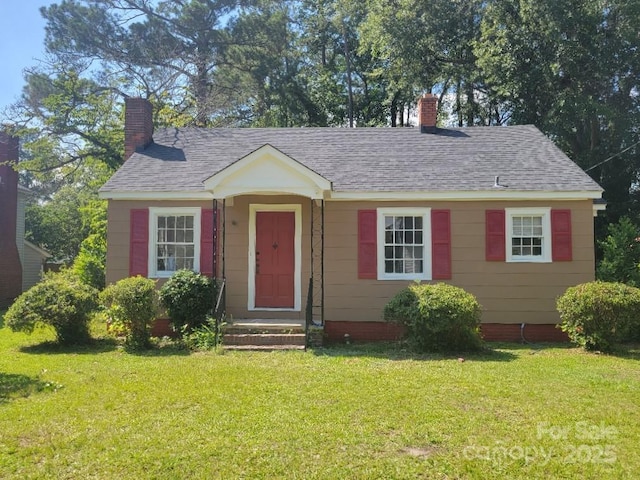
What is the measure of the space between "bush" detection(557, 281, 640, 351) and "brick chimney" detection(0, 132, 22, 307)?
1914 cm

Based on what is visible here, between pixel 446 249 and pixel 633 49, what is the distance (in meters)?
11.5

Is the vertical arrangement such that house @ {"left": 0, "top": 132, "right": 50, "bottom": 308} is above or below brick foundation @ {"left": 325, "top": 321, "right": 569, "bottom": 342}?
above

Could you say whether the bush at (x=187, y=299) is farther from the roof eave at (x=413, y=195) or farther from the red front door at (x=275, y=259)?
the roof eave at (x=413, y=195)

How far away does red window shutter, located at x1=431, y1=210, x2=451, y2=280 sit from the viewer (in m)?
10.3

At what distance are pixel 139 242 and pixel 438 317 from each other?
20.6ft

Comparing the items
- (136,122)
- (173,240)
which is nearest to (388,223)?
(173,240)

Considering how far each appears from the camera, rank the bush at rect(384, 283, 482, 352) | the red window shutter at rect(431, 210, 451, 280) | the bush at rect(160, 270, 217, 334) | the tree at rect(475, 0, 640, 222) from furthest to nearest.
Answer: the tree at rect(475, 0, 640, 222), the red window shutter at rect(431, 210, 451, 280), the bush at rect(160, 270, 217, 334), the bush at rect(384, 283, 482, 352)

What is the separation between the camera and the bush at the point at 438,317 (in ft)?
27.3

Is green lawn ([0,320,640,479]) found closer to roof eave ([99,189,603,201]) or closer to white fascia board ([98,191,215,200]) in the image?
roof eave ([99,189,603,201])

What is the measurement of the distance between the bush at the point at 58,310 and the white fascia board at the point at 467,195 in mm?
5075

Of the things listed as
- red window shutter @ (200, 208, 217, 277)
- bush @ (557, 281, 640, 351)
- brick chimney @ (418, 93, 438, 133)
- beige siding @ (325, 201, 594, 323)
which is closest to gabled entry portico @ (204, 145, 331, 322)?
Answer: red window shutter @ (200, 208, 217, 277)

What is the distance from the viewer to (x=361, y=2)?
26.1 metres

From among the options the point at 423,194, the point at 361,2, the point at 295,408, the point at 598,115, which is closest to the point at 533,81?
the point at 598,115

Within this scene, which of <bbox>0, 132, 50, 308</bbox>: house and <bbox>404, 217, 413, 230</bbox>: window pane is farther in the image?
<bbox>0, 132, 50, 308</bbox>: house
